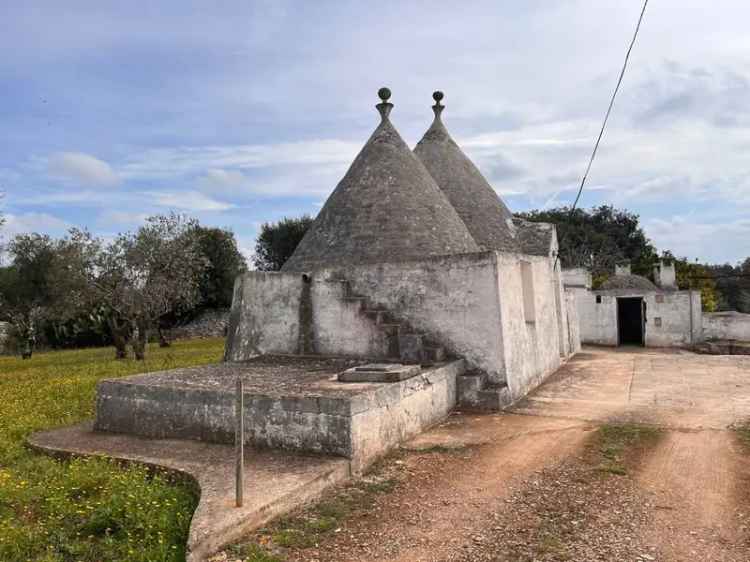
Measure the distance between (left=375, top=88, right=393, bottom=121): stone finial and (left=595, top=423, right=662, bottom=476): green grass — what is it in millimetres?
7356

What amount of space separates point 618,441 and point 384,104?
7873 millimetres

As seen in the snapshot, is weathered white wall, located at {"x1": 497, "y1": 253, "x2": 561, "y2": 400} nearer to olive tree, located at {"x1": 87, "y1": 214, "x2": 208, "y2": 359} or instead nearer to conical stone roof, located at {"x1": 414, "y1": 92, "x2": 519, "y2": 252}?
conical stone roof, located at {"x1": 414, "y1": 92, "x2": 519, "y2": 252}

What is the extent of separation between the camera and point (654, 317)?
20.6 meters

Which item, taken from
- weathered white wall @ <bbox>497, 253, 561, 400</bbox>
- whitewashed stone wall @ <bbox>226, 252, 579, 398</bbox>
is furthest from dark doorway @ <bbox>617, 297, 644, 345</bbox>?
whitewashed stone wall @ <bbox>226, 252, 579, 398</bbox>

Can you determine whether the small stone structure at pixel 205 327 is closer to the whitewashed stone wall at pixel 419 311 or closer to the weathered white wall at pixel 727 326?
the weathered white wall at pixel 727 326

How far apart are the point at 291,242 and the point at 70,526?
112ft

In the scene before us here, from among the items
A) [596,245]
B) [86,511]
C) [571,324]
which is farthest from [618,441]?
[596,245]

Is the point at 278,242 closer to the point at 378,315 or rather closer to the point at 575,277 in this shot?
the point at 575,277

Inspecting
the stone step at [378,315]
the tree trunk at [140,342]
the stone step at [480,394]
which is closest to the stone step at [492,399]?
the stone step at [480,394]

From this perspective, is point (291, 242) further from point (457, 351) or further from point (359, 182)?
point (457, 351)

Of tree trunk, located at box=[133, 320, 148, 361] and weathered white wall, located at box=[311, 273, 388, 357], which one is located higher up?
weathered white wall, located at box=[311, 273, 388, 357]

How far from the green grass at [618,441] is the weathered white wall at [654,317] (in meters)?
14.3

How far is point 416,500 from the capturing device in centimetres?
445

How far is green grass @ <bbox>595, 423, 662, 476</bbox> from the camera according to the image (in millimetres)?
5199
